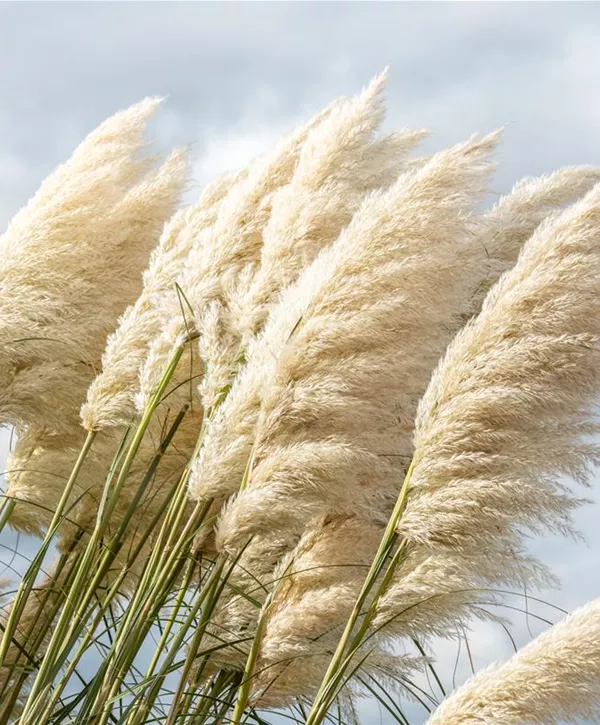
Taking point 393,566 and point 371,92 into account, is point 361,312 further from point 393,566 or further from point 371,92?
point 371,92

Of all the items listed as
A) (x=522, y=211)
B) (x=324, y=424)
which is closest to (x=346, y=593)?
(x=324, y=424)

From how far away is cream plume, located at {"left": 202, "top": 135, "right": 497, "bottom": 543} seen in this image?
2.34 metres

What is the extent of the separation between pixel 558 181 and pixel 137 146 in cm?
130

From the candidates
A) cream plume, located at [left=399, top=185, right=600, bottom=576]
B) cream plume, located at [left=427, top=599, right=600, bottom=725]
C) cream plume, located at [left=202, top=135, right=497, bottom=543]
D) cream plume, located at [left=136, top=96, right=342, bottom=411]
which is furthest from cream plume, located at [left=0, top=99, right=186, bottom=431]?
cream plume, located at [left=427, top=599, right=600, bottom=725]

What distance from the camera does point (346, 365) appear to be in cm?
238

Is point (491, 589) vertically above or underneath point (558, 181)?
underneath

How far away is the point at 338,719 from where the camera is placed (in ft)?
9.25

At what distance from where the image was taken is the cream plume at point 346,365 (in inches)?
92.2

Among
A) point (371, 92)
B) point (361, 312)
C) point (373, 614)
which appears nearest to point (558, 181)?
point (371, 92)

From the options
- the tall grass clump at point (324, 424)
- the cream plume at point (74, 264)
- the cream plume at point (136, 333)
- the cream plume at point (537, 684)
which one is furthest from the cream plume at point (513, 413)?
the cream plume at point (74, 264)

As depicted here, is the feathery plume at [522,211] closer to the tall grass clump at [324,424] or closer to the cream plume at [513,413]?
the tall grass clump at [324,424]

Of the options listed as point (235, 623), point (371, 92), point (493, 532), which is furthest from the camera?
point (371, 92)

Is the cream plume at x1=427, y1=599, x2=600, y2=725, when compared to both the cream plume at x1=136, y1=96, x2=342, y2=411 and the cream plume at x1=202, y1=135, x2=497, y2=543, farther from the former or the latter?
the cream plume at x1=136, y1=96, x2=342, y2=411

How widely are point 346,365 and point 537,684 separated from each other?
748 mm
